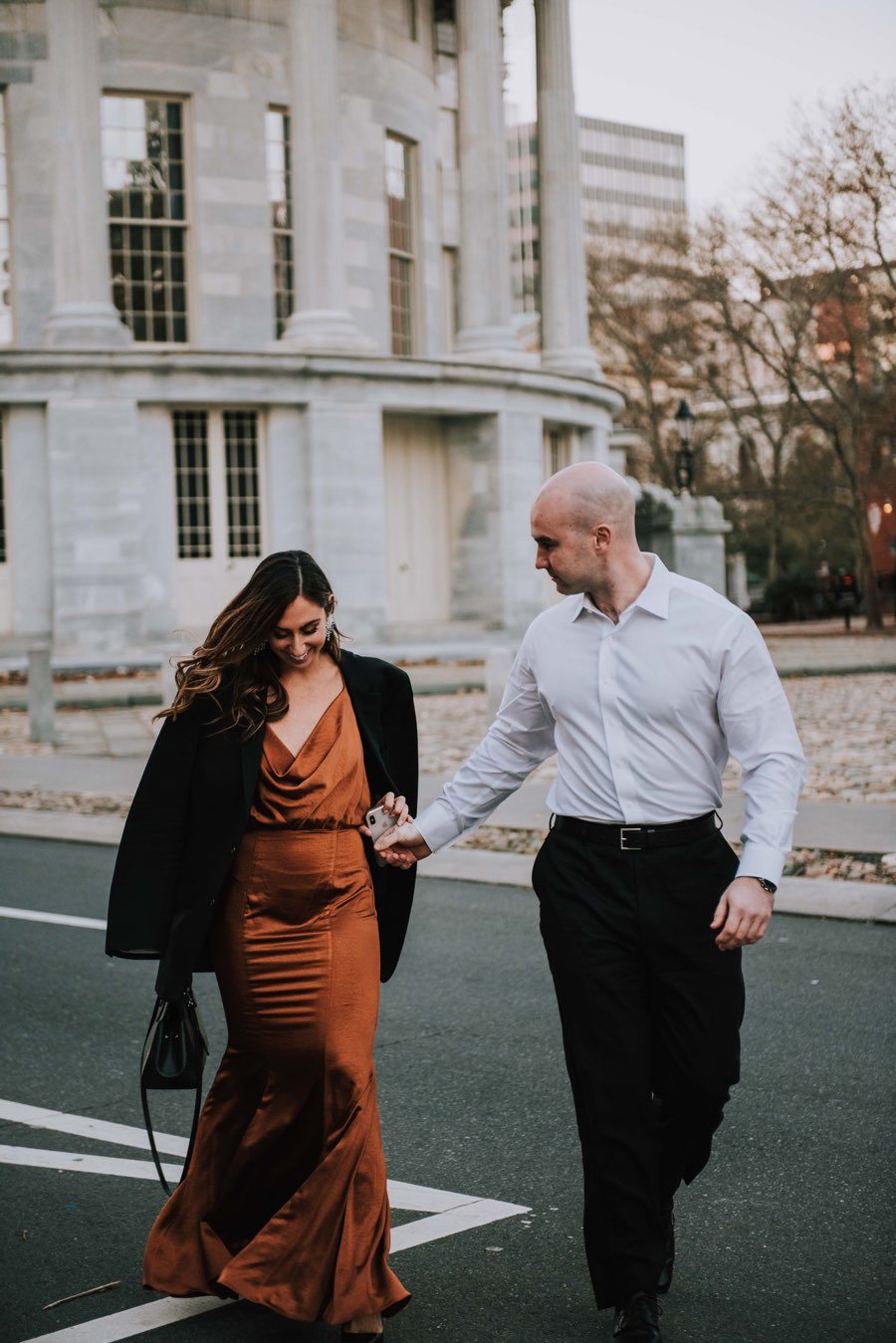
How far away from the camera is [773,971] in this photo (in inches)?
304

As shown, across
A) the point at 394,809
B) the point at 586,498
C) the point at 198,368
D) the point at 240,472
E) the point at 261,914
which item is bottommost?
the point at 261,914

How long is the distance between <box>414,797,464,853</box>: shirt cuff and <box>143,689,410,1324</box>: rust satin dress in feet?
0.84

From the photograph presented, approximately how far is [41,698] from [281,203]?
17217 millimetres

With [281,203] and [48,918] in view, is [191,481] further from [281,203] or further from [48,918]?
[48,918]

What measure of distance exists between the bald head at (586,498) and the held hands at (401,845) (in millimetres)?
873

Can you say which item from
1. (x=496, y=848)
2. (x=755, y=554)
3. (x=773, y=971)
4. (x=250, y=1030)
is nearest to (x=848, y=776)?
(x=496, y=848)

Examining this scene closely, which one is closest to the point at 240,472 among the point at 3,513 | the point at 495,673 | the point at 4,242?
the point at 3,513

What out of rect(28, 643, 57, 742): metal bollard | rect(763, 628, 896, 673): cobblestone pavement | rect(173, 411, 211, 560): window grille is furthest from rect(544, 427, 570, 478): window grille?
rect(28, 643, 57, 742): metal bollard

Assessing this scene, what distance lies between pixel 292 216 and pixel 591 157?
133485 mm

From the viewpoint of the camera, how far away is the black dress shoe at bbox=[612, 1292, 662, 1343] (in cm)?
372

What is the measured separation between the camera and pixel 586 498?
12.7 feet

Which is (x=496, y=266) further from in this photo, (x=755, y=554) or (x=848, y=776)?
(x=755, y=554)

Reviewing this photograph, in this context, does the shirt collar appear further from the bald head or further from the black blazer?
the black blazer

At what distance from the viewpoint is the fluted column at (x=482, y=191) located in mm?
32719
